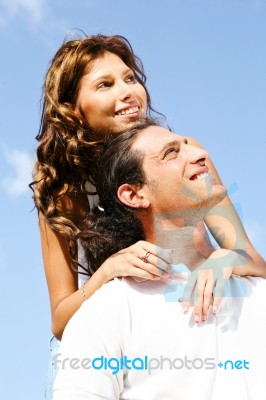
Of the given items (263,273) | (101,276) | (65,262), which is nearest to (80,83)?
(65,262)

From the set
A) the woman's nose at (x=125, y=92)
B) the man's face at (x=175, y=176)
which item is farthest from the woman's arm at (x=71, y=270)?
the woman's nose at (x=125, y=92)

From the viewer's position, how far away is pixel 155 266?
2953 millimetres

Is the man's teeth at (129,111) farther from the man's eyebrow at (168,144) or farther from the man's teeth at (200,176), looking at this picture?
the man's teeth at (200,176)

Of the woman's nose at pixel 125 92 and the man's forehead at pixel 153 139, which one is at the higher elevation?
the woman's nose at pixel 125 92

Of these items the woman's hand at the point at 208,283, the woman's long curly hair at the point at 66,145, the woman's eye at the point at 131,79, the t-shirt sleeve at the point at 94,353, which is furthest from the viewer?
the woman's eye at the point at 131,79

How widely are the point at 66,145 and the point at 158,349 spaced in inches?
68.7

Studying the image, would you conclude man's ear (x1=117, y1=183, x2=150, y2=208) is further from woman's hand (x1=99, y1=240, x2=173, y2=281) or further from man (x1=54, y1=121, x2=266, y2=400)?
woman's hand (x1=99, y1=240, x2=173, y2=281)

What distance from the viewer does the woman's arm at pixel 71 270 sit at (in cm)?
297

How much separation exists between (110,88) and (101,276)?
4.48 ft

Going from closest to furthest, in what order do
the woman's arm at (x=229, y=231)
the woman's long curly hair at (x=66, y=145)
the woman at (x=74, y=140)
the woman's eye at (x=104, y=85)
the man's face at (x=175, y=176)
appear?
Result: the man's face at (x=175, y=176) → the woman's arm at (x=229, y=231) → the woman at (x=74, y=140) → the woman's long curly hair at (x=66, y=145) → the woman's eye at (x=104, y=85)

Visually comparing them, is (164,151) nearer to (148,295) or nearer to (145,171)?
(145,171)

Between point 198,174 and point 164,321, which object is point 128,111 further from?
point 164,321

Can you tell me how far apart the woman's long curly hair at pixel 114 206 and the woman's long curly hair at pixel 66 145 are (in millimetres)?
271

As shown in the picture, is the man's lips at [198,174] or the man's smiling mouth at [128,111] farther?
the man's smiling mouth at [128,111]
